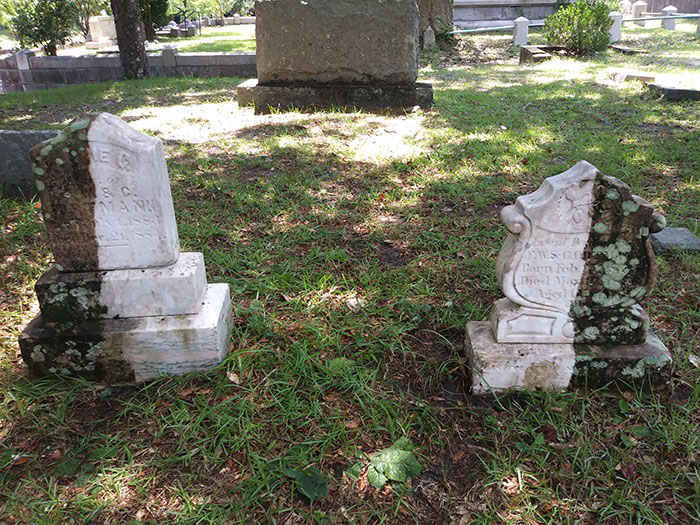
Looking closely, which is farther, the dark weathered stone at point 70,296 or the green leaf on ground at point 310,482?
the dark weathered stone at point 70,296


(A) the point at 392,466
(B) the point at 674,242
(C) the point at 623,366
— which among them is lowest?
(A) the point at 392,466

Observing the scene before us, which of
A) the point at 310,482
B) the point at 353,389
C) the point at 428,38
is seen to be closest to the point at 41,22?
the point at 428,38

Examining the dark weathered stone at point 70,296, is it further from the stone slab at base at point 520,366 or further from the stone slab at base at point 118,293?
the stone slab at base at point 520,366

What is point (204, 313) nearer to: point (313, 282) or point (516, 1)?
point (313, 282)

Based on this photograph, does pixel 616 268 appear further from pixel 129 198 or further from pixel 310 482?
pixel 129 198

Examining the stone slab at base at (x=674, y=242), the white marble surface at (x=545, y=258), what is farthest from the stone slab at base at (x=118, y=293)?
the stone slab at base at (x=674, y=242)

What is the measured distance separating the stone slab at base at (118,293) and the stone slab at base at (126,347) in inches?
1.9

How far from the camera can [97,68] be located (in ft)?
38.4

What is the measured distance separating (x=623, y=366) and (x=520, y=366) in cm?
50

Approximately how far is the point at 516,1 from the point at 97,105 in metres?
17.0

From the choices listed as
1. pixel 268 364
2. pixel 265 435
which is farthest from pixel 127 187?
pixel 265 435

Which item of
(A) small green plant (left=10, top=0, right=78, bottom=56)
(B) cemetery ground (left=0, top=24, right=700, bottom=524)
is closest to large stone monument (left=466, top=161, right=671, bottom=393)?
(B) cemetery ground (left=0, top=24, right=700, bottom=524)

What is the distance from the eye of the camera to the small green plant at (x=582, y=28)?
39.2ft

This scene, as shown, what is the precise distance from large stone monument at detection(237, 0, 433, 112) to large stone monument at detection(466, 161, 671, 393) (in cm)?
519
